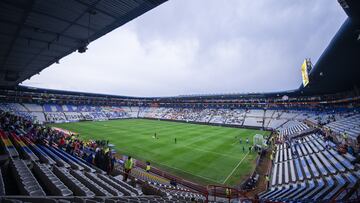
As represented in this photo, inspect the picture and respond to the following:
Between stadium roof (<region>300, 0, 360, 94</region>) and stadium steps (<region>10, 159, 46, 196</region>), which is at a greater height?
stadium roof (<region>300, 0, 360, 94</region>)

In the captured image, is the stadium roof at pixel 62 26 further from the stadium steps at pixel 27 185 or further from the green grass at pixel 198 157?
the green grass at pixel 198 157

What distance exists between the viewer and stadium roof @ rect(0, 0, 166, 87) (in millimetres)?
6990

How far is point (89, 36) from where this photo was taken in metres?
9.89

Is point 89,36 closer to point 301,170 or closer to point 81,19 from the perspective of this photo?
point 81,19

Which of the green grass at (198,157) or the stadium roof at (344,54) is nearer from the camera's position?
the stadium roof at (344,54)

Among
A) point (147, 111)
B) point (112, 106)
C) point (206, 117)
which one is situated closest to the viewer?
point (206, 117)

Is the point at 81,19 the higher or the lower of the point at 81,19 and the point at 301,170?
the higher

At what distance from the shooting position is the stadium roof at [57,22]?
6.99 metres

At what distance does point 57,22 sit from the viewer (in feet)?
27.6

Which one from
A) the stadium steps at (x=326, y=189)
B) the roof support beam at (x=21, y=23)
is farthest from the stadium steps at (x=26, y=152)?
the stadium steps at (x=326, y=189)

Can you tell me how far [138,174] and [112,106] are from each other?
60.2 metres

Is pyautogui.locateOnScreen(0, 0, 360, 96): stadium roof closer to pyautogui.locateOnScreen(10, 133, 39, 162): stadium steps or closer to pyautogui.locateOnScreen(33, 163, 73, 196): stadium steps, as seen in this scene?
pyautogui.locateOnScreen(10, 133, 39, 162): stadium steps

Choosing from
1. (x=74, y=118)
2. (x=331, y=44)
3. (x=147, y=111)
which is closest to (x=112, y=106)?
(x=147, y=111)

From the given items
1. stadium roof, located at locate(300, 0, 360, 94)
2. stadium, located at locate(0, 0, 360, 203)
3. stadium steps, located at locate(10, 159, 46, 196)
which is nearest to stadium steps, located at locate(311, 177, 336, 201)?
stadium, located at locate(0, 0, 360, 203)
